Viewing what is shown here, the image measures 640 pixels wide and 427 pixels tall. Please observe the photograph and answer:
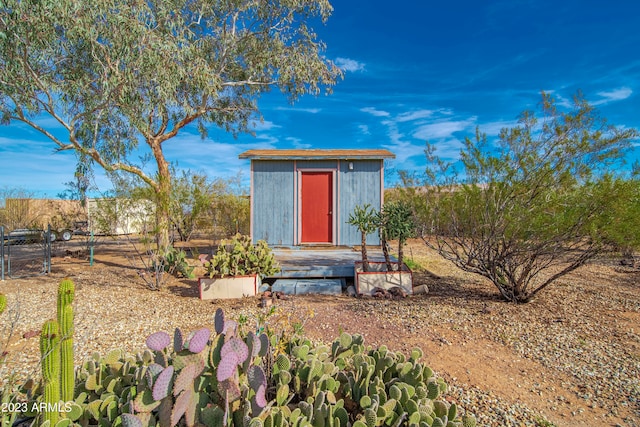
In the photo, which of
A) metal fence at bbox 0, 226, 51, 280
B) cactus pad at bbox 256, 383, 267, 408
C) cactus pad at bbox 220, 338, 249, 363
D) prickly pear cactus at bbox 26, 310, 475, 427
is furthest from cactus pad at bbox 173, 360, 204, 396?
metal fence at bbox 0, 226, 51, 280

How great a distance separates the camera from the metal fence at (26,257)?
748 cm

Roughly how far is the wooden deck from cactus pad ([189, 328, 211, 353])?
15.7 feet

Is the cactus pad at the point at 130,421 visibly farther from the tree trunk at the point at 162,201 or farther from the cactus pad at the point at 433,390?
the tree trunk at the point at 162,201

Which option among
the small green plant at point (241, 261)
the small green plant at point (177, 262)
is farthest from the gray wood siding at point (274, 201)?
the small green plant at point (241, 261)

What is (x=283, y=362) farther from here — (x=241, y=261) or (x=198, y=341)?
(x=241, y=261)

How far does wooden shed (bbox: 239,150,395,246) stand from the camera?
10.3 meters

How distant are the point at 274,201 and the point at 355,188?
2.30 metres

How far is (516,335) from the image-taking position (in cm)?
389

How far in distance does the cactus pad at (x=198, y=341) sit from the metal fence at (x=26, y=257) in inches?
286

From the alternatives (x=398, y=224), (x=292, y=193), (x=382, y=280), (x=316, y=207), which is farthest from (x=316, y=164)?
(x=382, y=280)

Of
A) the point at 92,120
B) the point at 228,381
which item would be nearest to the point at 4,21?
the point at 92,120

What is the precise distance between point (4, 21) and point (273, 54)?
566 cm

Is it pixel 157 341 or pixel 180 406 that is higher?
pixel 157 341

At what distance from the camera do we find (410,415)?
6.17ft
